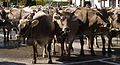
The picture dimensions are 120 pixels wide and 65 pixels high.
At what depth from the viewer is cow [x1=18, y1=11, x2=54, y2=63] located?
16094 millimetres

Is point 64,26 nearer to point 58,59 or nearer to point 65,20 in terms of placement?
point 65,20

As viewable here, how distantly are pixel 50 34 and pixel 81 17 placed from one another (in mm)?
2764

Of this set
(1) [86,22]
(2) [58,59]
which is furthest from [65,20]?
(1) [86,22]

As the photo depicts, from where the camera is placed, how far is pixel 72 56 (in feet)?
64.1

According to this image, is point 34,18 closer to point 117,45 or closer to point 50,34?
point 50,34

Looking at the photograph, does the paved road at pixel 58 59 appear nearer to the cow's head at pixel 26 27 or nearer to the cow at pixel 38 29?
the cow at pixel 38 29

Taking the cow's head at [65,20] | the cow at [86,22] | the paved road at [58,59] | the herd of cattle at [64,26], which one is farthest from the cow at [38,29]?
the cow at [86,22]

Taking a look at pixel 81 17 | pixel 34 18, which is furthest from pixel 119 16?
pixel 34 18

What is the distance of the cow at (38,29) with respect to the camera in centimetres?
1609

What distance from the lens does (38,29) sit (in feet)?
55.6

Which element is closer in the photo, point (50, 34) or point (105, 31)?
point (50, 34)

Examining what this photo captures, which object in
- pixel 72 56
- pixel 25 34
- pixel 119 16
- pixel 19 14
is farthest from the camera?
pixel 19 14

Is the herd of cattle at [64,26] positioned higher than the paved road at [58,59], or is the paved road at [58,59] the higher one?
the herd of cattle at [64,26]

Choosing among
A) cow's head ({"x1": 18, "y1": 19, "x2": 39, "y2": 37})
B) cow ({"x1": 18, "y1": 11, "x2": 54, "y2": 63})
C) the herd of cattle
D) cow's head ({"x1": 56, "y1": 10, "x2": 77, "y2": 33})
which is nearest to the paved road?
the herd of cattle
